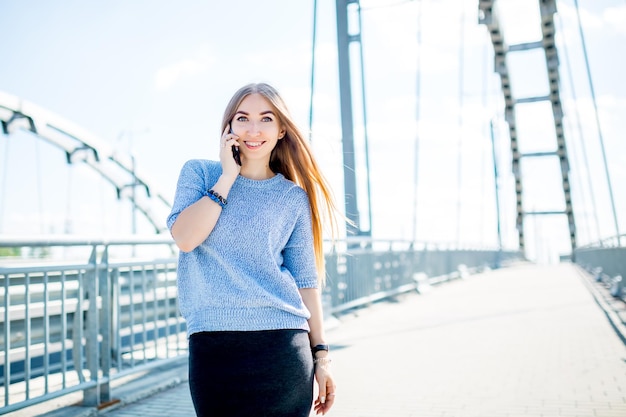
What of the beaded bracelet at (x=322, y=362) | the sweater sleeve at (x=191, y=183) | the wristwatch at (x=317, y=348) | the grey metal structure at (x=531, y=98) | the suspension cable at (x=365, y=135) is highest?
the grey metal structure at (x=531, y=98)

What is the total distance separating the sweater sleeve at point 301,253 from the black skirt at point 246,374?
21cm

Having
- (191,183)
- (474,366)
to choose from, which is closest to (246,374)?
(191,183)

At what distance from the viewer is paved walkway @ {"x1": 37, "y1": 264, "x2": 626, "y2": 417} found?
389 centimetres

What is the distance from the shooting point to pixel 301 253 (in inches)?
70.8

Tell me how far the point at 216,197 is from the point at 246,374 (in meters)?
0.46

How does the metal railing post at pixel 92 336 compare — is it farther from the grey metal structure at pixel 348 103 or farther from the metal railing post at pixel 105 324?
the grey metal structure at pixel 348 103

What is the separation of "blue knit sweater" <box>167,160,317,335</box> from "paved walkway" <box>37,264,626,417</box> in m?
2.33

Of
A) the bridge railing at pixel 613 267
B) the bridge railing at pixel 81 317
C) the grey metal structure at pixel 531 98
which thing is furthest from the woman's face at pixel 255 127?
the grey metal structure at pixel 531 98

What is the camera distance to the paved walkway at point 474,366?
3887 millimetres

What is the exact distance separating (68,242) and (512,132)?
35.5m

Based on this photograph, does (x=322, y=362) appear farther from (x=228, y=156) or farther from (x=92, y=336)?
(x=92, y=336)

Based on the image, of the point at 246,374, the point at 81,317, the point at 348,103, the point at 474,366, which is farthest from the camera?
the point at 348,103

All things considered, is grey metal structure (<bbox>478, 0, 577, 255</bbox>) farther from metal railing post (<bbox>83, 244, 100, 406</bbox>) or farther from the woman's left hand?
the woman's left hand

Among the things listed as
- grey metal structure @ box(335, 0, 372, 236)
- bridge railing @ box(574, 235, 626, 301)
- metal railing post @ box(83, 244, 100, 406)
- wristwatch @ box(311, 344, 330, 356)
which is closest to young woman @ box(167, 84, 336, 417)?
wristwatch @ box(311, 344, 330, 356)
